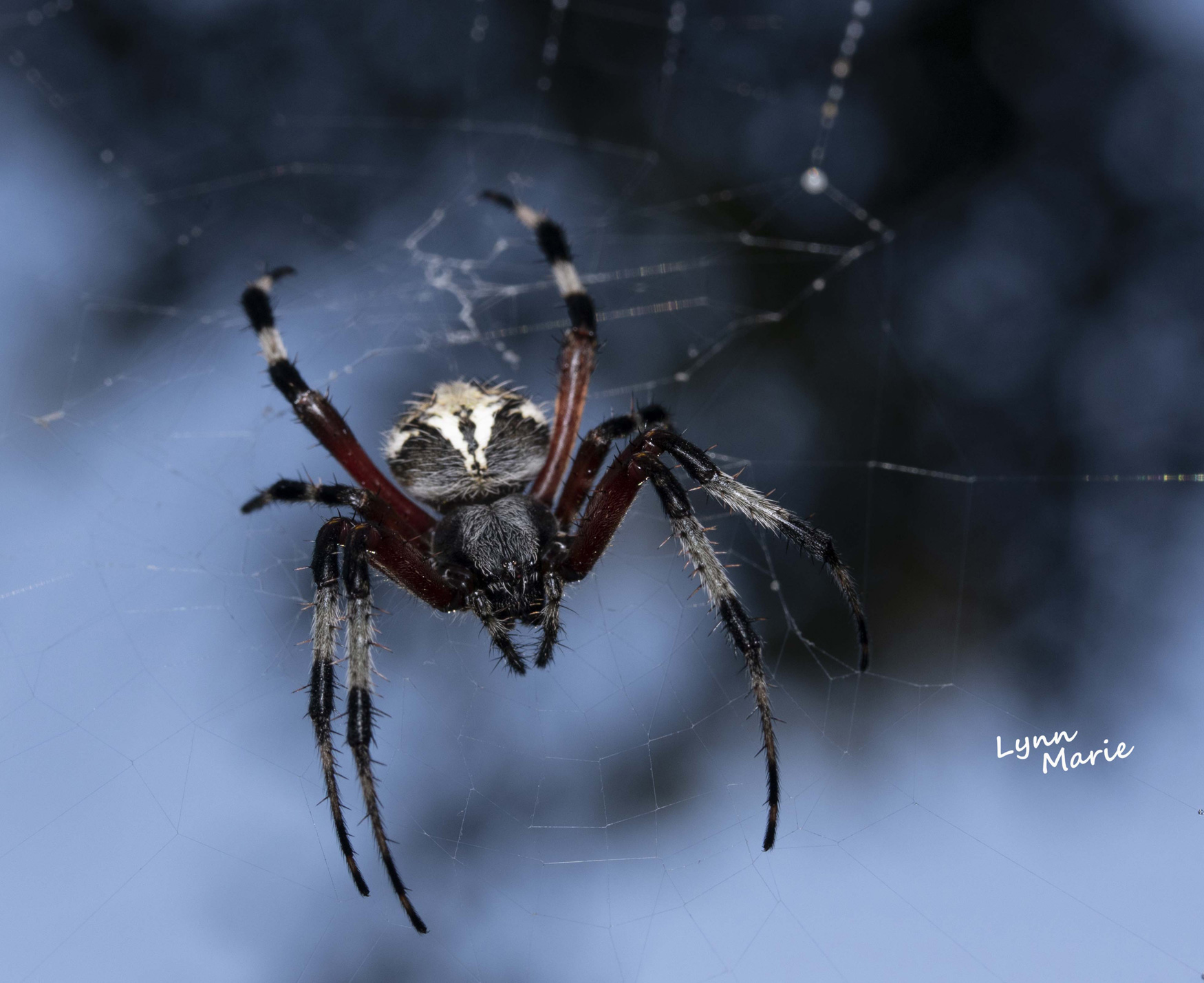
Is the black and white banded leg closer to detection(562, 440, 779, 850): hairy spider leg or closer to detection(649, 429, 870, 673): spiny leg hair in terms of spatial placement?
detection(562, 440, 779, 850): hairy spider leg

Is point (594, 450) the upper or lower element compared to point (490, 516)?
upper

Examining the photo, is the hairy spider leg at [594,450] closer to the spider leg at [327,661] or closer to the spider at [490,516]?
the spider at [490,516]

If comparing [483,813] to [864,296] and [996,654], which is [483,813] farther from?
[864,296]

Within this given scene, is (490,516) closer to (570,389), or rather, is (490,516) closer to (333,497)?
(333,497)

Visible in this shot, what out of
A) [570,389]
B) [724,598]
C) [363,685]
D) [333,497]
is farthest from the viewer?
[570,389]

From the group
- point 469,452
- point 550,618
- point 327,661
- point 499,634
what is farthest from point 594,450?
point 327,661

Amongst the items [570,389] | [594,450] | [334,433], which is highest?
[570,389]

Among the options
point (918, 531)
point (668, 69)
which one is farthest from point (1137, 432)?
point (668, 69)
